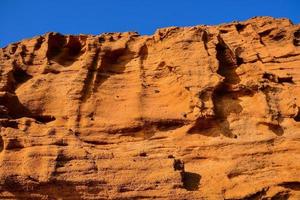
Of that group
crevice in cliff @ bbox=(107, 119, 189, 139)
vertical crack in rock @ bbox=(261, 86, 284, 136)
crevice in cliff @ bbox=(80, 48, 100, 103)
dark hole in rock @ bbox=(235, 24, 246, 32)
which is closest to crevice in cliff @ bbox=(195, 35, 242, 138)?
crevice in cliff @ bbox=(107, 119, 189, 139)

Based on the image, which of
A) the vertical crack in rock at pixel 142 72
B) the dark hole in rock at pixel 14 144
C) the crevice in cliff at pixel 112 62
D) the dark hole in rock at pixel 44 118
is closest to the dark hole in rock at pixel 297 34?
the vertical crack in rock at pixel 142 72

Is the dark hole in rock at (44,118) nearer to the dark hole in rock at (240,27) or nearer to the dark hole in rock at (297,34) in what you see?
the dark hole in rock at (240,27)

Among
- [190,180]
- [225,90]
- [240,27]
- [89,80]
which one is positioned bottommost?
[190,180]

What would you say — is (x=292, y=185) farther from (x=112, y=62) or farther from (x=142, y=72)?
(x=112, y=62)

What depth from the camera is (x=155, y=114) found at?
22078mm

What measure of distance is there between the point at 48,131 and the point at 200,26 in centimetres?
1079

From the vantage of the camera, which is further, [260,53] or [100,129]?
[260,53]

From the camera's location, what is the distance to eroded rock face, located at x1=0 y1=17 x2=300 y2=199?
17.5 m

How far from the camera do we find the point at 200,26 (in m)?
25.8

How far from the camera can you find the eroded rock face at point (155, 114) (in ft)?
57.6

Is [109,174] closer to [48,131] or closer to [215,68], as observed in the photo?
[48,131]

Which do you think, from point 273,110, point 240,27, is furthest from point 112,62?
point 273,110

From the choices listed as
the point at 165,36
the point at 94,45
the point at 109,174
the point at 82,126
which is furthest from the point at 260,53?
the point at 109,174

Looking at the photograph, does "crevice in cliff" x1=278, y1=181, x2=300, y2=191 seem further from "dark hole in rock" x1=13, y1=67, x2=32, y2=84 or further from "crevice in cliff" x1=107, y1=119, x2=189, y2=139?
"dark hole in rock" x1=13, y1=67, x2=32, y2=84
